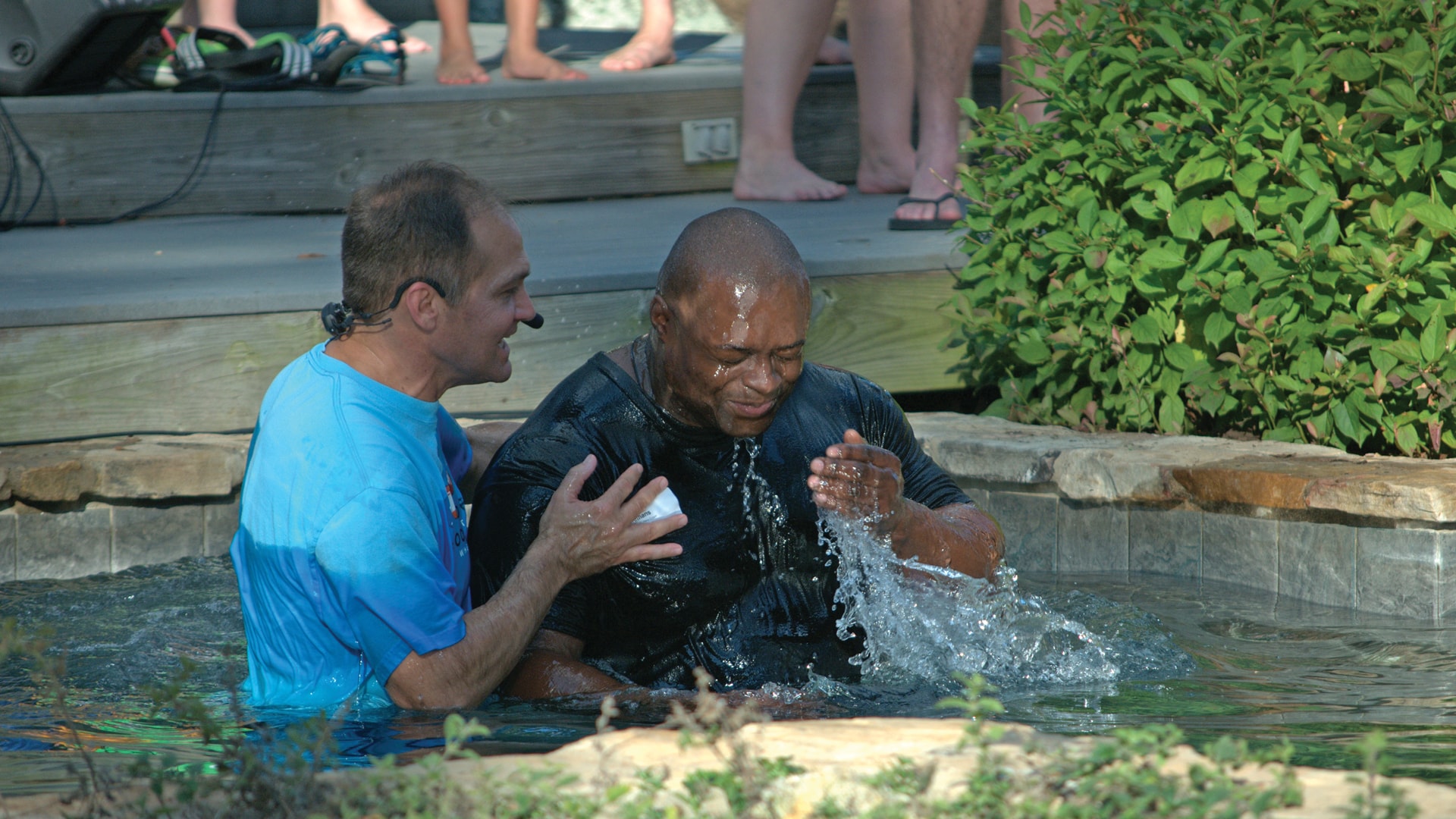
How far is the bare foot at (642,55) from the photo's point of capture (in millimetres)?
7414

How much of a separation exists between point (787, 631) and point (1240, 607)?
130 cm

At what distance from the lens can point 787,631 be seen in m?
3.36

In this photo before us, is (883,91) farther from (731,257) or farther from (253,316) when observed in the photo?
(731,257)

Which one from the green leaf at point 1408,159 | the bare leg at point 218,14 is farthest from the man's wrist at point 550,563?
the bare leg at point 218,14

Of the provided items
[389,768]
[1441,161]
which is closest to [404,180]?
[389,768]

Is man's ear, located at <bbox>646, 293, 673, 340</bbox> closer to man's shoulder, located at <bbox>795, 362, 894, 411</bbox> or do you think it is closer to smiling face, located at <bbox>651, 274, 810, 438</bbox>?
smiling face, located at <bbox>651, 274, 810, 438</bbox>

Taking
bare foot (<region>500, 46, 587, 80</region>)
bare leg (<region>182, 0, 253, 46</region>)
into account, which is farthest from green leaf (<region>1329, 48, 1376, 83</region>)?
bare leg (<region>182, 0, 253, 46</region>)

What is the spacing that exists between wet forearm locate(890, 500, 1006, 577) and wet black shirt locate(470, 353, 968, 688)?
0.90ft

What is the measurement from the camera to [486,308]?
3088 mm

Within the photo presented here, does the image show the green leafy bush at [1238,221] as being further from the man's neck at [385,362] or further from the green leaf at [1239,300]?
the man's neck at [385,362]

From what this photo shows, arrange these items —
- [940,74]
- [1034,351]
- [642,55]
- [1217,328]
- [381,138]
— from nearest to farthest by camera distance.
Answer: [1217,328] < [1034,351] < [940,74] < [381,138] < [642,55]

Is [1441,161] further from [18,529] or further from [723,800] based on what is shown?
[18,529]

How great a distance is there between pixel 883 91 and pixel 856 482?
13.4ft

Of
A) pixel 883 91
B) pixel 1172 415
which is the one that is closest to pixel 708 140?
pixel 883 91
